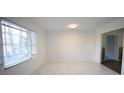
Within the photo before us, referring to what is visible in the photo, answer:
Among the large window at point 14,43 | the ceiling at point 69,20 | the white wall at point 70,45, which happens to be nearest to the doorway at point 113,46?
the white wall at point 70,45

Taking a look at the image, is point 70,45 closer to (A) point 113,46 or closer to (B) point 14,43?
(A) point 113,46

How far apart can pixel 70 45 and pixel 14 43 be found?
4131mm

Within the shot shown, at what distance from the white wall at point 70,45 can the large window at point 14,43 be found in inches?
105

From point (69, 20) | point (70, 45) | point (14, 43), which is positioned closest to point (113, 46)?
point (70, 45)

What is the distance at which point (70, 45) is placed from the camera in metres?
6.20

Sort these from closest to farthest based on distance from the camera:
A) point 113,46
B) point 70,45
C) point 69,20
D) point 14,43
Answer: point 14,43, point 69,20, point 70,45, point 113,46

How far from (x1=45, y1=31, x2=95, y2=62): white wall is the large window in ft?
8.74

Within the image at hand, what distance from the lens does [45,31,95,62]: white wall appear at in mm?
6129

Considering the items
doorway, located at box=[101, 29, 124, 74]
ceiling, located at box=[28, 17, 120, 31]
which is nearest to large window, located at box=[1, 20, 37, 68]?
ceiling, located at box=[28, 17, 120, 31]
